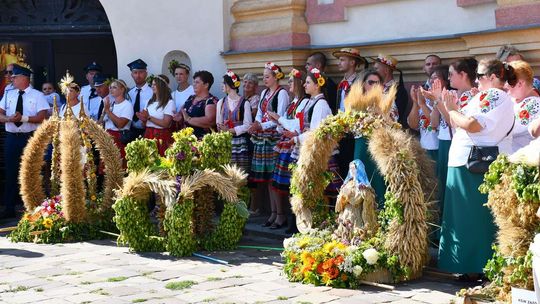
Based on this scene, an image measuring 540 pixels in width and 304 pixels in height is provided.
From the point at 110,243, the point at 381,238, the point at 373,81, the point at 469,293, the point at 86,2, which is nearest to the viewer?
the point at 469,293

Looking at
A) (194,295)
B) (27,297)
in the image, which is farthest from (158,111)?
(194,295)

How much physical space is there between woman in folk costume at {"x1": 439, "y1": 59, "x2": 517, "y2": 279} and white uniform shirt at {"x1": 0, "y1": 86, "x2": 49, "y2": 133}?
7018 mm

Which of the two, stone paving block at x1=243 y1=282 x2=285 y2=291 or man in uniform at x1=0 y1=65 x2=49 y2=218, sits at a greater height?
man in uniform at x1=0 y1=65 x2=49 y2=218

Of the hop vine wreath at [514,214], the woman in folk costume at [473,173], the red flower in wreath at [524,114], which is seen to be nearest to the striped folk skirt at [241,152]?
the woman in folk costume at [473,173]

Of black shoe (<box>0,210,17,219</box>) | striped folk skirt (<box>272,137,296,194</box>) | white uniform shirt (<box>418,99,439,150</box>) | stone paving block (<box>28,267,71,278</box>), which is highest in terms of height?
white uniform shirt (<box>418,99,439,150</box>)

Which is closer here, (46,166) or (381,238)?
(381,238)

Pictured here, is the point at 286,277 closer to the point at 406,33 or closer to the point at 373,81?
the point at 373,81

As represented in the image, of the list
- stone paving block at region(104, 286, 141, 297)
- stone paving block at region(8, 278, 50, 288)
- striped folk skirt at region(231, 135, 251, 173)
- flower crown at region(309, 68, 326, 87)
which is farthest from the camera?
striped folk skirt at region(231, 135, 251, 173)

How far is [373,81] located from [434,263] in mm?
2046

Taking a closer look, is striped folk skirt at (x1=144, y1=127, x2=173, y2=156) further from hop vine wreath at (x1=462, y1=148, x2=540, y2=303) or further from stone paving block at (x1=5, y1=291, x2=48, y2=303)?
hop vine wreath at (x1=462, y1=148, x2=540, y2=303)

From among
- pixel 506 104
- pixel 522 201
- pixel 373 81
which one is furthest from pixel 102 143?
pixel 522 201

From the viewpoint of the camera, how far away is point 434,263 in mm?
7891

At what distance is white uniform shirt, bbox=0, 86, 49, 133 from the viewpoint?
1240 cm

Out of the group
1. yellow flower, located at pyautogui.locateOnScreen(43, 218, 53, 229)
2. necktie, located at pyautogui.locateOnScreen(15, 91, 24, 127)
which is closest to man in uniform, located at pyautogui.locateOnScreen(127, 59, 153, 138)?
necktie, located at pyautogui.locateOnScreen(15, 91, 24, 127)
